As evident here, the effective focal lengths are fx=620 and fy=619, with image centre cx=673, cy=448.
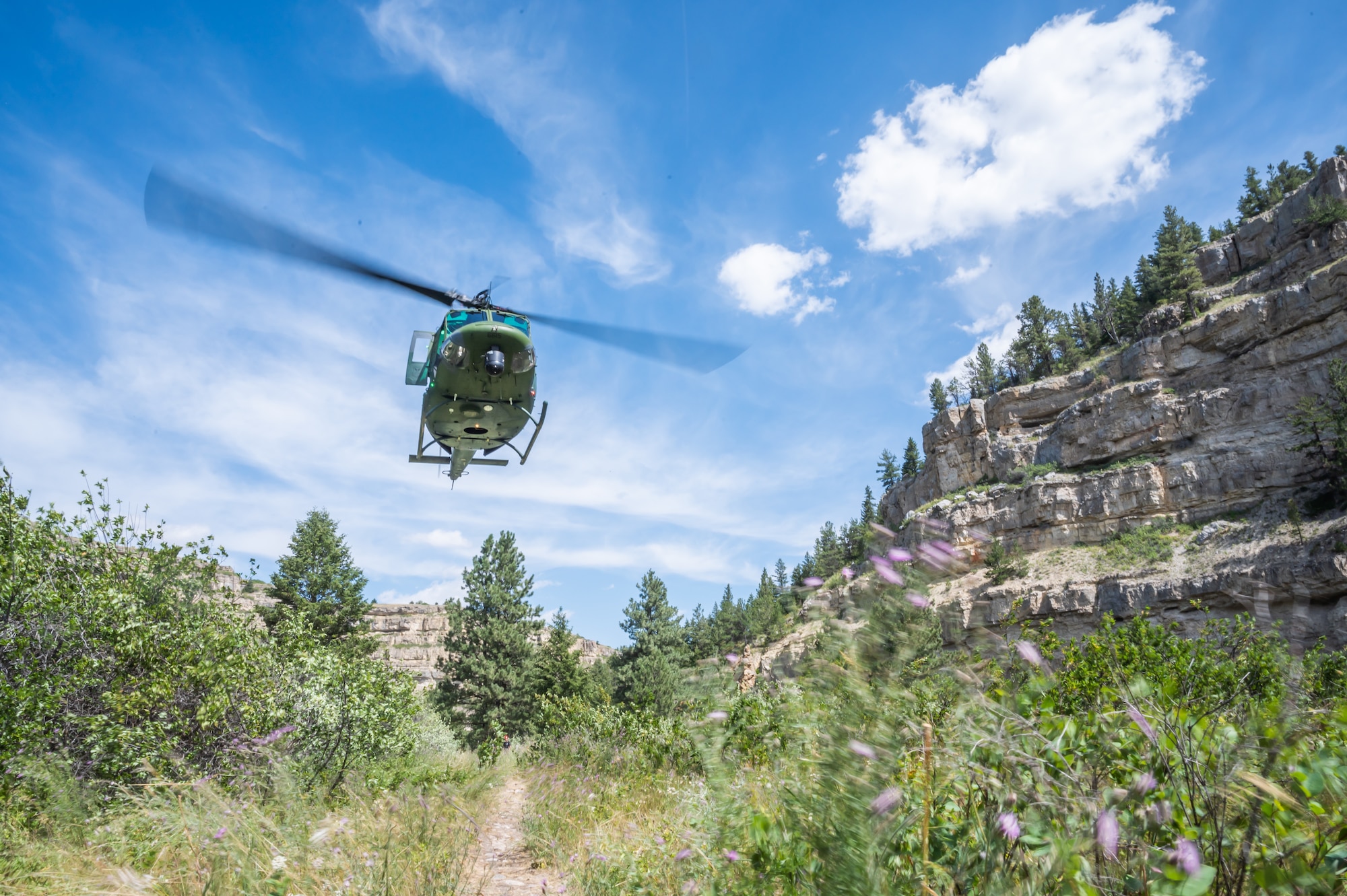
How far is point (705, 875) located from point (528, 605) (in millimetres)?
29533

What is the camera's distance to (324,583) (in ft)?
90.4

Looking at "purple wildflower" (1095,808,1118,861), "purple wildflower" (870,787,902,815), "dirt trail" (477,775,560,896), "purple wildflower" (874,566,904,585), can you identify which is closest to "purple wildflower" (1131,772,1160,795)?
"purple wildflower" (1095,808,1118,861)

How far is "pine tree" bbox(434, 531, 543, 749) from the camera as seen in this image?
26.9m

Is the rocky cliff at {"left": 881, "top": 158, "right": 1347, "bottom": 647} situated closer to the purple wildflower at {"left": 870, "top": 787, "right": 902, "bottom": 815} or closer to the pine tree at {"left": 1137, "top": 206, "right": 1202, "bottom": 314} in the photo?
the pine tree at {"left": 1137, "top": 206, "right": 1202, "bottom": 314}

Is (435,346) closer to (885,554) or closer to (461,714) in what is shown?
(885,554)

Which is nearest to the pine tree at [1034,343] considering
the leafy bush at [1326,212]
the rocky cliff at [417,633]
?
the leafy bush at [1326,212]

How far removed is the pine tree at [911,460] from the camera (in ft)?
267

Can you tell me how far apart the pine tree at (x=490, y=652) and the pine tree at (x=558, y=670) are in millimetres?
446

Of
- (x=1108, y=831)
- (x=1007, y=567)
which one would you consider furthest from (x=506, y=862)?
(x=1007, y=567)

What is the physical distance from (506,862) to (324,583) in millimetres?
25427

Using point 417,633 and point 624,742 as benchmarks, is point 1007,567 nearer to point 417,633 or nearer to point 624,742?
point 624,742

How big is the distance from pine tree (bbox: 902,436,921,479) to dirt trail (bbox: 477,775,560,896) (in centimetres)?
7788

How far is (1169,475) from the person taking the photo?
146ft

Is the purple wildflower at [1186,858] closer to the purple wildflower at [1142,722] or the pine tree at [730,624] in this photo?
the purple wildflower at [1142,722]
